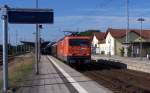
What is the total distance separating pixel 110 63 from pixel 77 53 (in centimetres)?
1151

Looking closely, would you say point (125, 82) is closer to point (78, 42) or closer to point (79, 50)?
point (79, 50)

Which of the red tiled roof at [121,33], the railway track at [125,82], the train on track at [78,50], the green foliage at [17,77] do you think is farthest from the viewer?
the red tiled roof at [121,33]

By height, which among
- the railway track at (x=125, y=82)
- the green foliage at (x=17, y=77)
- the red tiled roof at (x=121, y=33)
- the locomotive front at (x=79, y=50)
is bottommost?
the railway track at (x=125, y=82)

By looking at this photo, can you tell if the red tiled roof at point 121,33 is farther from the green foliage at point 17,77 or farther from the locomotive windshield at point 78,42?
the green foliage at point 17,77

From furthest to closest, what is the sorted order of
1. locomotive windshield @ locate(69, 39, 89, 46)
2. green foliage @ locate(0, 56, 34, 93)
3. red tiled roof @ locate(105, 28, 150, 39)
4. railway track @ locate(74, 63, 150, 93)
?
red tiled roof @ locate(105, 28, 150, 39) → locomotive windshield @ locate(69, 39, 89, 46) → green foliage @ locate(0, 56, 34, 93) → railway track @ locate(74, 63, 150, 93)

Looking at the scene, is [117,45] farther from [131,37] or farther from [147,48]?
[147,48]

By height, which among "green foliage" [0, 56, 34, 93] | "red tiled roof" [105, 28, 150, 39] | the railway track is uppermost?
"red tiled roof" [105, 28, 150, 39]

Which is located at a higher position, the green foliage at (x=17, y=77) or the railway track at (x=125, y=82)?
the green foliage at (x=17, y=77)

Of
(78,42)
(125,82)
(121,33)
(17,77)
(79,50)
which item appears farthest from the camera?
(121,33)

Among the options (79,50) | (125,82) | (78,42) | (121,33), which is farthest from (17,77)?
(121,33)

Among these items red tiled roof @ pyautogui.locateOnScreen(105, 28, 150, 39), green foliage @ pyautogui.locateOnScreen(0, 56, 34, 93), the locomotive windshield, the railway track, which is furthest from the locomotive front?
red tiled roof @ pyautogui.locateOnScreen(105, 28, 150, 39)

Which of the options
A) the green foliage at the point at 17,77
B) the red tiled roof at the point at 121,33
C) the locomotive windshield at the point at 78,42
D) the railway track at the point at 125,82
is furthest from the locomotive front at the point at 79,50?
the red tiled roof at the point at 121,33

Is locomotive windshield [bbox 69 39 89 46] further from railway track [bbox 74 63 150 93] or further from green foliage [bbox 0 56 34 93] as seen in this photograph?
railway track [bbox 74 63 150 93]

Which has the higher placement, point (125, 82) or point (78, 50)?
point (78, 50)
